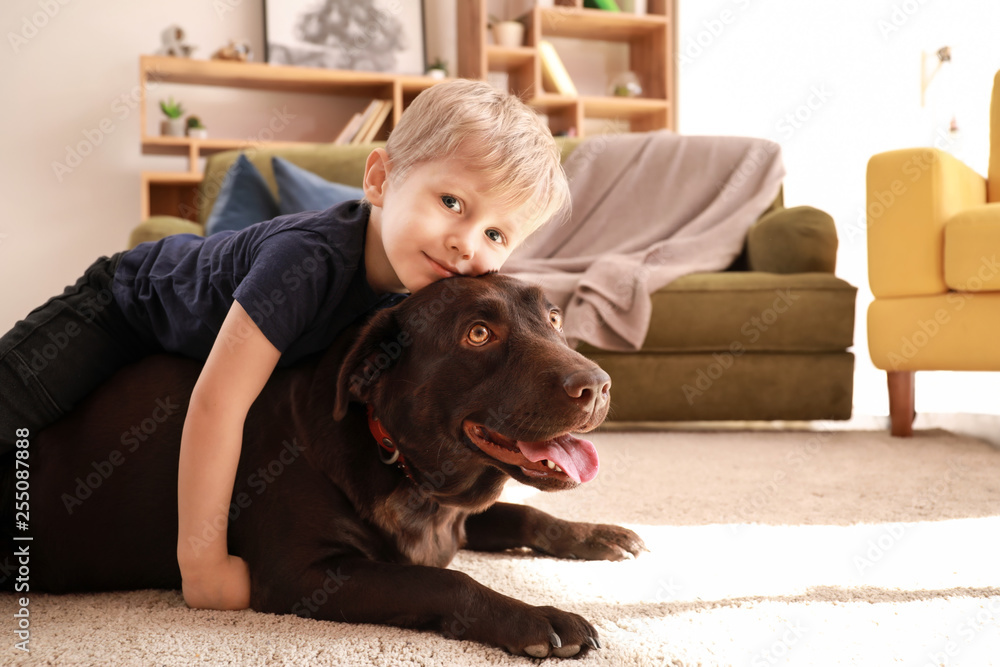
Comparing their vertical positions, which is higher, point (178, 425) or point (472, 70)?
point (472, 70)

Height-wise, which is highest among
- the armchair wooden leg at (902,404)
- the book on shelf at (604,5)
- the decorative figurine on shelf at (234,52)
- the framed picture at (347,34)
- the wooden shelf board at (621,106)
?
the book on shelf at (604,5)

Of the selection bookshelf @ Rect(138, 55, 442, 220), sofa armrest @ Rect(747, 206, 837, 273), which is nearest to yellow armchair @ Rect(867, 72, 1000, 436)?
sofa armrest @ Rect(747, 206, 837, 273)

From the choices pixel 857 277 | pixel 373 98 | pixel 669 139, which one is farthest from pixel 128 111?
pixel 857 277

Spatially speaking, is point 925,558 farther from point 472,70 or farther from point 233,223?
point 472,70

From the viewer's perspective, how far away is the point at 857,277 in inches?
201

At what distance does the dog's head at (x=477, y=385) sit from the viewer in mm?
985

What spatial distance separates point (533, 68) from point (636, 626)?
186 inches

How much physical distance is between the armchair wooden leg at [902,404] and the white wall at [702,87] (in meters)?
1.77

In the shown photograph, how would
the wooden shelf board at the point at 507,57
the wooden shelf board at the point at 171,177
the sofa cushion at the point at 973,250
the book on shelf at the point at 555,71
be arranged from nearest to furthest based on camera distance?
1. the sofa cushion at the point at 973,250
2. the wooden shelf board at the point at 171,177
3. the wooden shelf board at the point at 507,57
4. the book on shelf at the point at 555,71

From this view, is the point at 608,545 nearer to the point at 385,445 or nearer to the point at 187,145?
the point at 385,445

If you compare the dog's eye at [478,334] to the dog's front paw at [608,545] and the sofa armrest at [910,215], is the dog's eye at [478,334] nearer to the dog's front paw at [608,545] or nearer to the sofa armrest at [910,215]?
the dog's front paw at [608,545]

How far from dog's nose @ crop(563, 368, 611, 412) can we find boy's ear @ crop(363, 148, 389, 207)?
52 cm

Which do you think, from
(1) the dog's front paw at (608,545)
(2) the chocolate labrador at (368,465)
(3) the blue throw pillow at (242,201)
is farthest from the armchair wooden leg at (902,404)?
(3) the blue throw pillow at (242,201)

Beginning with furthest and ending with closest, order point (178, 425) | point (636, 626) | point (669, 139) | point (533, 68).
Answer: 1. point (533, 68)
2. point (669, 139)
3. point (178, 425)
4. point (636, 626)
